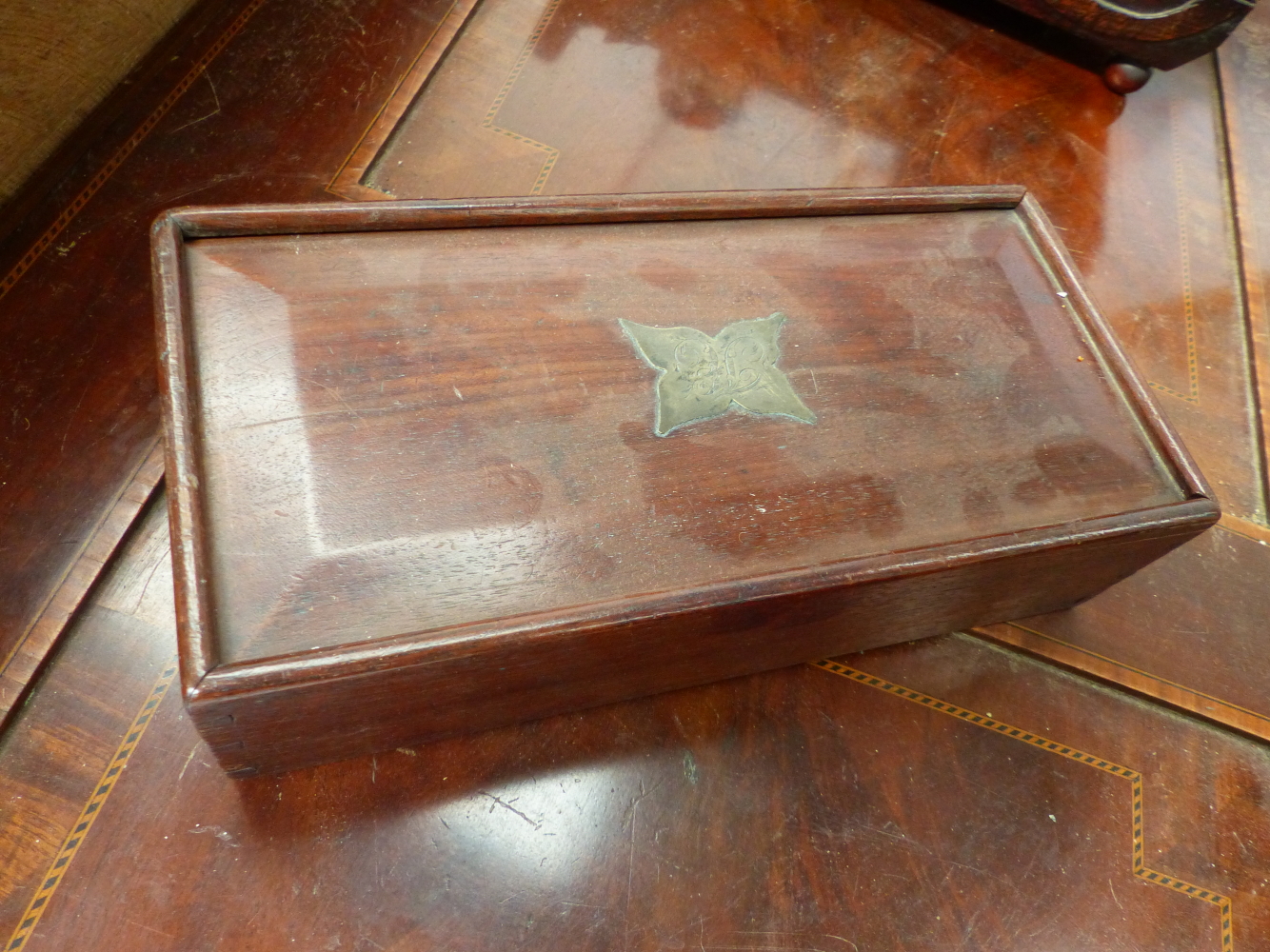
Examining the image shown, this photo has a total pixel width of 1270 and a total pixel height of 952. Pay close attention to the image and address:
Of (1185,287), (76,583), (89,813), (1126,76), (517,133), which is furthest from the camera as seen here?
(1126,76)

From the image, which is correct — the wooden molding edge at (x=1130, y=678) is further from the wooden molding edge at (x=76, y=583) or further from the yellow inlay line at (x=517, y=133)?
the wooden molding edge at (x=76, y=583)

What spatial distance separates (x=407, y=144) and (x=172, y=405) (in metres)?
0.98

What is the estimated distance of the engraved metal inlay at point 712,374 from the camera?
1247 mm

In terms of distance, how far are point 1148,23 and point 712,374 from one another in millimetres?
1667

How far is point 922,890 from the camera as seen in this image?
129 centimetres

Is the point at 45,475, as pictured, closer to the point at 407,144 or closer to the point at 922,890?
the point at 407,144

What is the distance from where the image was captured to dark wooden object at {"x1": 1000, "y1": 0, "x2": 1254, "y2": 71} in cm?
206

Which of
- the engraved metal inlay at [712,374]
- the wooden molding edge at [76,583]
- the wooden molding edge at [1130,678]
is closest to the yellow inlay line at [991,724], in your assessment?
the wooden molding edge at [1130,678]

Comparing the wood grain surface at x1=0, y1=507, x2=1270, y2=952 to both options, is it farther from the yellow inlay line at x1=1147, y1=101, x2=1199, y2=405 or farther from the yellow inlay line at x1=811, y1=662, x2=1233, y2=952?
the yellow inlay line at x1=1147, y1=101, x2=1199, y2=405

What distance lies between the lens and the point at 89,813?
116cm

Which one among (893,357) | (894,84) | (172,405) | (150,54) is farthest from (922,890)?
(150,54)

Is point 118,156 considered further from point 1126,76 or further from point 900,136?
point 1126,76

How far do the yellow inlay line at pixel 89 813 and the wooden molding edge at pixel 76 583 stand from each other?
15cm

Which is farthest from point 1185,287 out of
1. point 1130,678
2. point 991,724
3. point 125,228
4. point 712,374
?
point 125,228
